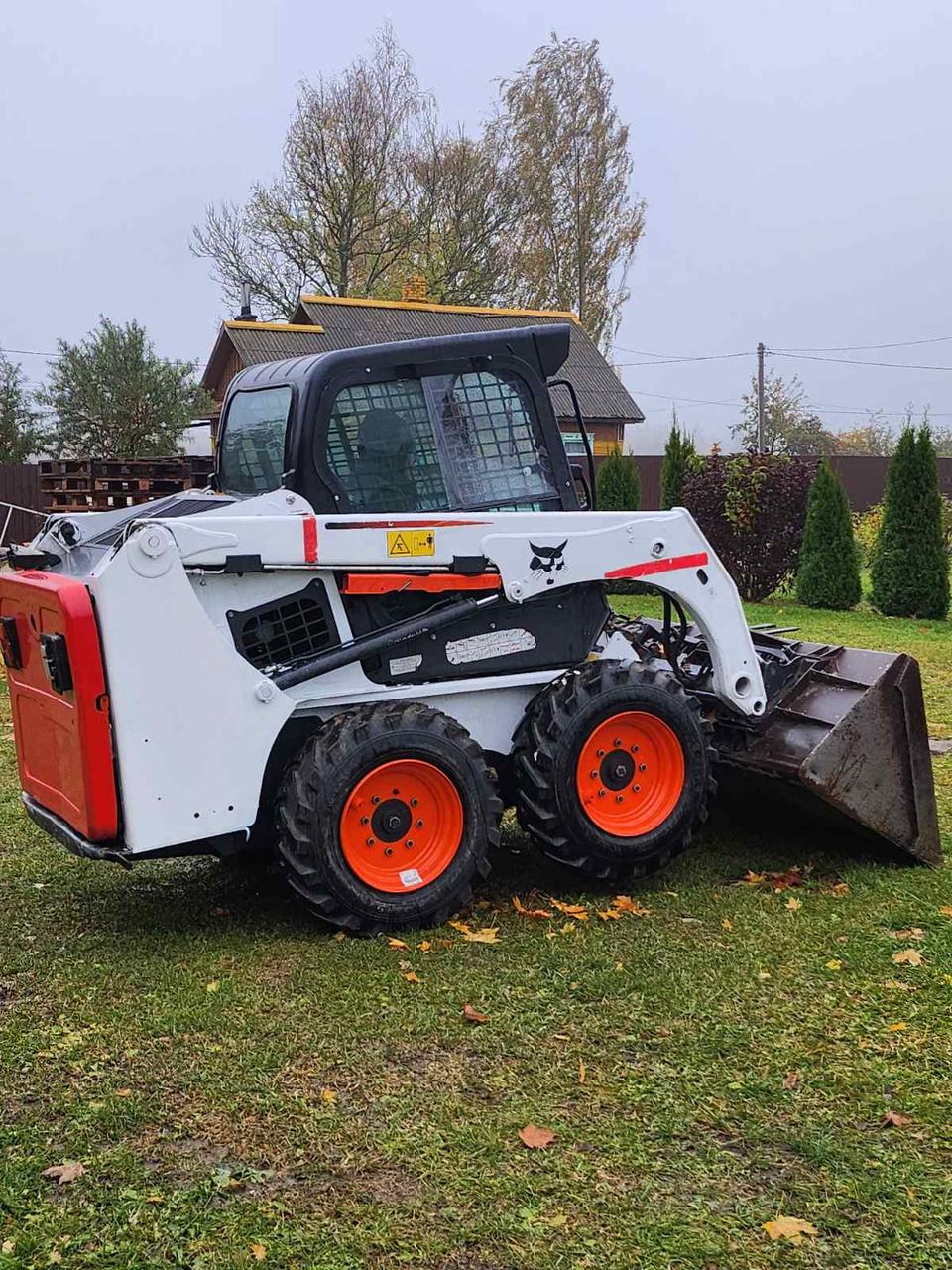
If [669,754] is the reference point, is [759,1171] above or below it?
below

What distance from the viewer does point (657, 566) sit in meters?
5.11

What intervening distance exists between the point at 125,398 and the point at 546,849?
2510cm

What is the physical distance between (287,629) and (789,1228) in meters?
2.66

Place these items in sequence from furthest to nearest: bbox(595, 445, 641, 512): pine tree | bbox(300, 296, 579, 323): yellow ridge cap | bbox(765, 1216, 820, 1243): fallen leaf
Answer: bbox(300, 296, 579, 323): yellow ridge cap, bbox(595, 445, 641, 512): pine tree, bbox(765, 1216, 820, 1243): fallen leaf

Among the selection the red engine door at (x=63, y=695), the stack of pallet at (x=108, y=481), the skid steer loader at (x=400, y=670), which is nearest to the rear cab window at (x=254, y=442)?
the skid steer loader at (x=400, y=670)

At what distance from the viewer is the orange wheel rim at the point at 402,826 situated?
456 centimetres

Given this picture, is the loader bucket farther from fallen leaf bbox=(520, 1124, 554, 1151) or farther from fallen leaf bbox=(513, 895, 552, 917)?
fallen leaf bbox=(520, 1124, 554, 1151)

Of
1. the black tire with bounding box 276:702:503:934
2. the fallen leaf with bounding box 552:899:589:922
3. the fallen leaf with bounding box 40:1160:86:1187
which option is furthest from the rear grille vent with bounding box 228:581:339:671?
the fallen leaf with bounding box 40:1160:86:1187

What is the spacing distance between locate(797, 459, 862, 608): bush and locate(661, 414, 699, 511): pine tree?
7.14 ft

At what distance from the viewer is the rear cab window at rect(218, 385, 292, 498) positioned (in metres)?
4.93

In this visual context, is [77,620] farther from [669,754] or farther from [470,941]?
[669,754]

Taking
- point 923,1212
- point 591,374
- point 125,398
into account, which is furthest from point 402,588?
point 591,374

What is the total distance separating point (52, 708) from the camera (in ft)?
14.6

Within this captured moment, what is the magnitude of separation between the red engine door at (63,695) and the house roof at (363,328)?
64.6 ft
